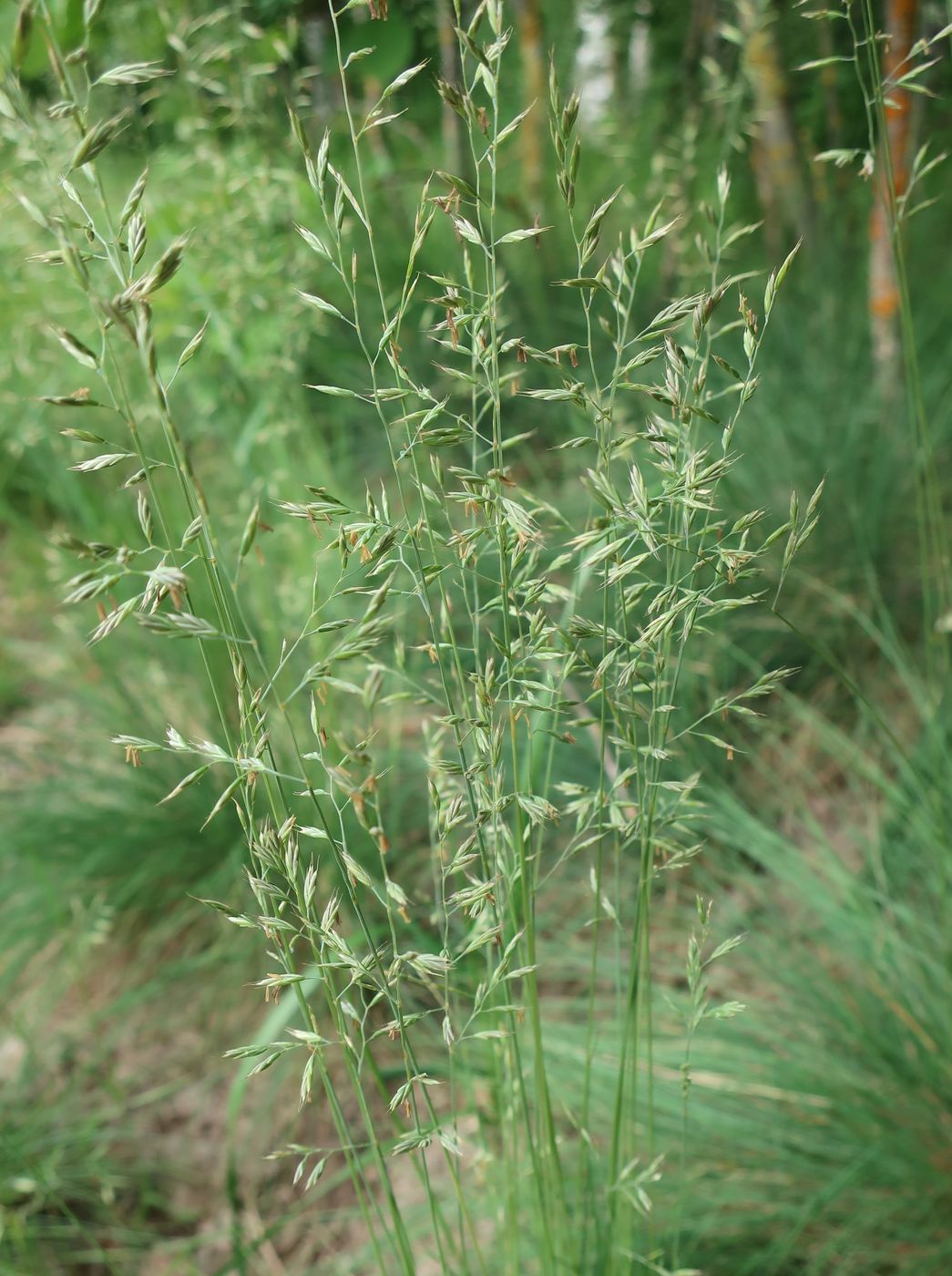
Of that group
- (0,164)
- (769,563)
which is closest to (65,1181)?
(769,563)

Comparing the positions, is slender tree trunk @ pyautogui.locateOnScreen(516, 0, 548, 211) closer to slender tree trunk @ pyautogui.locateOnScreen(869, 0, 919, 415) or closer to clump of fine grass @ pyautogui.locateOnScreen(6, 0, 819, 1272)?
slender tree trunk @ pyautogui.locateOnScreen(869, 0, 919, 415)

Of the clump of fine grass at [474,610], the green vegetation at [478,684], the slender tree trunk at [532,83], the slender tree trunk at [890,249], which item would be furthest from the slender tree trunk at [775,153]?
the clump of fine grass at [474,610]

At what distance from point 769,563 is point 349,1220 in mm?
1673

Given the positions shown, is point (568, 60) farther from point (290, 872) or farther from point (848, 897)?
point (290, 872)

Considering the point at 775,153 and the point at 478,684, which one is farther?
the point at 775,153

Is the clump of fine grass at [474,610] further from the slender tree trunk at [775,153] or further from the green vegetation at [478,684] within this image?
the slender tree trunk at [775,153]

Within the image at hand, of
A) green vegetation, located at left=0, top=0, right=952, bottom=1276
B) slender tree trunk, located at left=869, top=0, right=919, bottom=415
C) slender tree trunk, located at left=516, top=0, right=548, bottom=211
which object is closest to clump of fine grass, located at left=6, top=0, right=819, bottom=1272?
green vegetation, located at left=0, top=0, right=952, bottom=1276

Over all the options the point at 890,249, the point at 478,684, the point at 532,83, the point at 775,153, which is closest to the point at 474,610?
the point at 478,684

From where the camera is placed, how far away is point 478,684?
Answer: 68 centimetres

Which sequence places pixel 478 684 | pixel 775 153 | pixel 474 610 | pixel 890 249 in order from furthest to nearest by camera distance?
pixel 775 153 < pixel 890 249 < pixel 474 610 < pixel 478 684

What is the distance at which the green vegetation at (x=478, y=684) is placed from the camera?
68 centimetres

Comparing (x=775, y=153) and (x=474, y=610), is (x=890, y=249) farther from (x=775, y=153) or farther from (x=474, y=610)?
(x=474, y=610)

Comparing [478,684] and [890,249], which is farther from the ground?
[478,684]

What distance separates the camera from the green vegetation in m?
0.68
